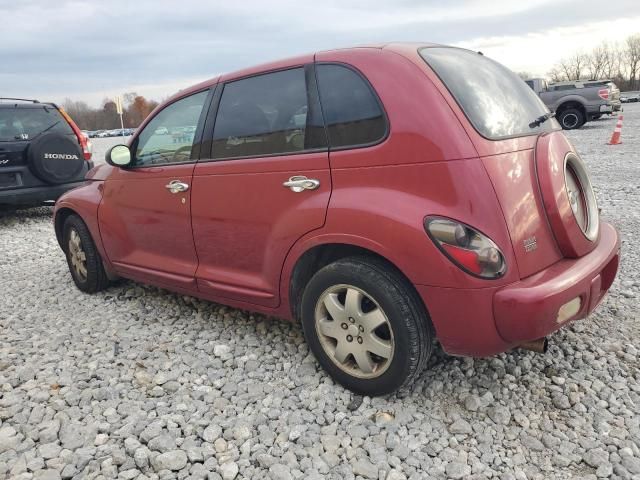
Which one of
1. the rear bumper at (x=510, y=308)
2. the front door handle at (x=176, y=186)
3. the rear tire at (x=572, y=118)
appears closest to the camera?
the rear bumper at (x=510, y=308)

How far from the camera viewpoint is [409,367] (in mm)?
2477

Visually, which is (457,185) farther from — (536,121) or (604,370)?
(604,370)

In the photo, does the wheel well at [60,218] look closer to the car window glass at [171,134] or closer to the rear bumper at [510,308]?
the car window glass at [171,134]

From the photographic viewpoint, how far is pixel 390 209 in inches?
94.2

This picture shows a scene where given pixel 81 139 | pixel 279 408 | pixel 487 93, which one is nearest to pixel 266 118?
pixel 487 93

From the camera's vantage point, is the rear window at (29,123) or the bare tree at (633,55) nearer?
the rear window at (29,123)

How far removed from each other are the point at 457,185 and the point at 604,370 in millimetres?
1416

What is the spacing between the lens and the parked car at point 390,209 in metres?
2.28

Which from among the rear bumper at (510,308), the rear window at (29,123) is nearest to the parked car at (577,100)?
the rear window at (29,123)

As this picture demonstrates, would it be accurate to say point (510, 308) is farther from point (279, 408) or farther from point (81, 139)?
point (81, 139)

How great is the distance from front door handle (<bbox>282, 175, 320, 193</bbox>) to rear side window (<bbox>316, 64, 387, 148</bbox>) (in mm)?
202

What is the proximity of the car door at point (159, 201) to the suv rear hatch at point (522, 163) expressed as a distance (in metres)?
1.60

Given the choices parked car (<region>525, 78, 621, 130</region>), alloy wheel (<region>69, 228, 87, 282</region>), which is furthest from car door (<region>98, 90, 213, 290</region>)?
parked car (<region>525, 78, 621, 130</region>)

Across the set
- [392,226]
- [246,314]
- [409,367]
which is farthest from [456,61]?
[246,314]
